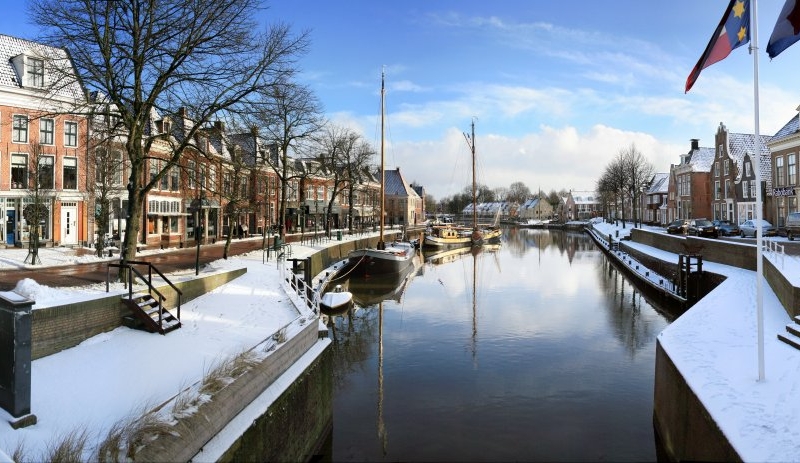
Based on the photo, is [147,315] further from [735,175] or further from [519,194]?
[519,194]

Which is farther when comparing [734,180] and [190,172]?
[734,180]

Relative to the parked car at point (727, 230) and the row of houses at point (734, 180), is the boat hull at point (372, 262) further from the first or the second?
the parked car at point (727, 230)

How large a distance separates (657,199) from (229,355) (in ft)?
268

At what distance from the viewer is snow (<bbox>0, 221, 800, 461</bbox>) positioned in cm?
678

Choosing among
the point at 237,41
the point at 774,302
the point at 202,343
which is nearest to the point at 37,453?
the point at 202,343

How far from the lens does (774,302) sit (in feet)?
49.3

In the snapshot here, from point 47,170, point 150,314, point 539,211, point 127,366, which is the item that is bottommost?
point 127,366

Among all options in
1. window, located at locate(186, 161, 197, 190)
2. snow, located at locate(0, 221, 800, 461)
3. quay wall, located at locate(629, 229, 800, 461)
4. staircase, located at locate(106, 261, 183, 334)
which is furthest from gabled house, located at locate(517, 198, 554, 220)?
staircase, located at locate(106, 261, 183, 334)

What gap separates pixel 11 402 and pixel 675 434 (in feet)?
33.2

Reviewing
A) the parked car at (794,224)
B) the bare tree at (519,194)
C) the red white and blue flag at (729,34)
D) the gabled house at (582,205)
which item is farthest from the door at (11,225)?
the bare tree at (519,194)

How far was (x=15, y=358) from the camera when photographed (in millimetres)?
6523

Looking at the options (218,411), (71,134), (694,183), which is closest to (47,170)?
(71,134)

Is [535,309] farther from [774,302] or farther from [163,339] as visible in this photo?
[163,339]

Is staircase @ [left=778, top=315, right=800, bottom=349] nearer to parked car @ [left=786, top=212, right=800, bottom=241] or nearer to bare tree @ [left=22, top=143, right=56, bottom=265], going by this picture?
parked car @ [left=786, top=212, right=800, bottom=241]
